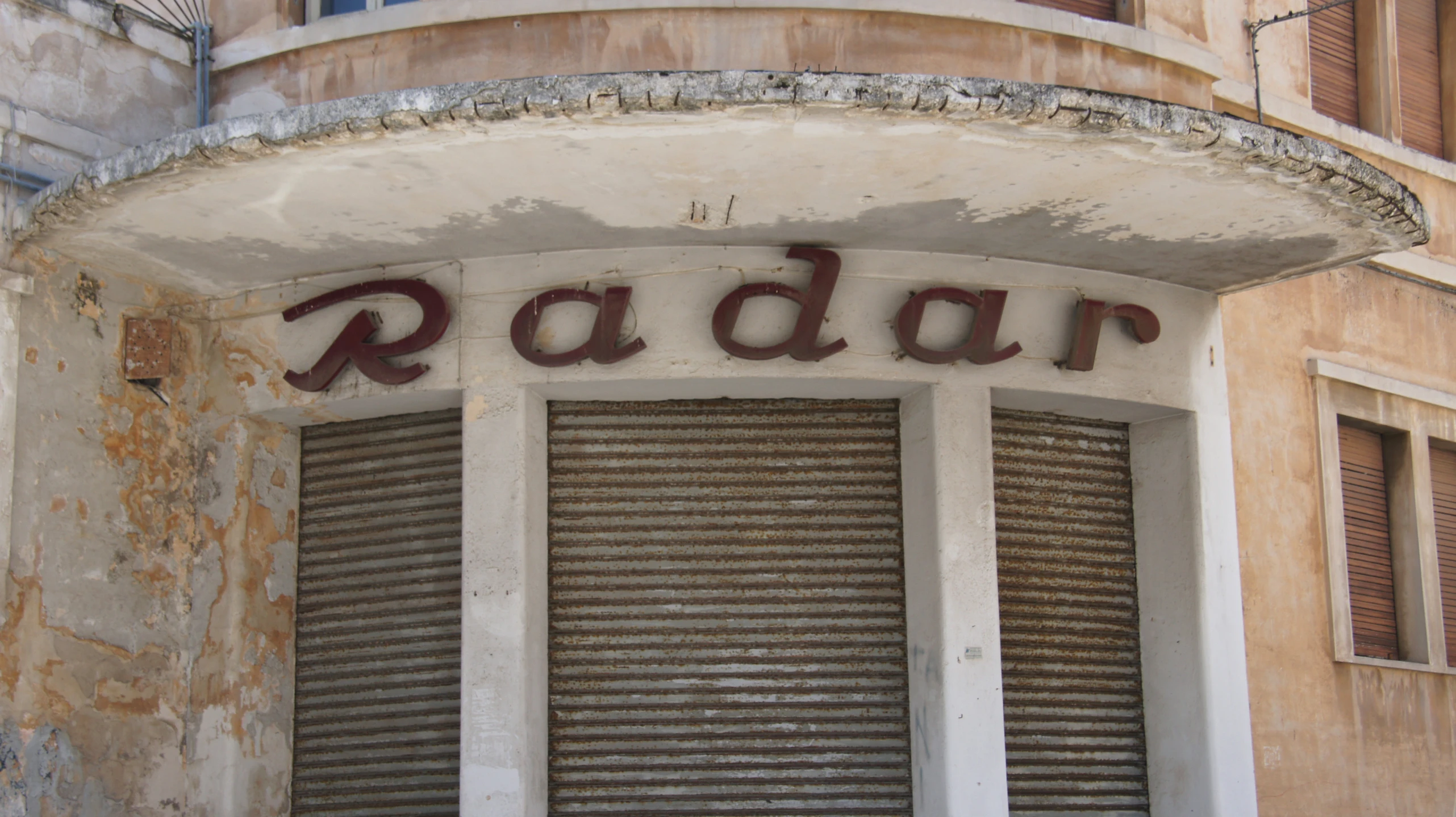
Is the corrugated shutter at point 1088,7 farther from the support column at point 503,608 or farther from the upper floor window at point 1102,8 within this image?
the support column at point 503,608

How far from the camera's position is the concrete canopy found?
637cm

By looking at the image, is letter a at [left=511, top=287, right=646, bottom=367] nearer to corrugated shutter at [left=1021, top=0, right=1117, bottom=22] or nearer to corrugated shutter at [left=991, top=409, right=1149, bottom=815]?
corrugated shutter at [left=991, top=409, right=1149, bottom=815]

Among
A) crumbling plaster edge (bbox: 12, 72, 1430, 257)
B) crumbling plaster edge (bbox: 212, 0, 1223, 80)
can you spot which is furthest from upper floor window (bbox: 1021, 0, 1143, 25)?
crumbling plaster edge (bbox: 12, 72, 1430, 257)

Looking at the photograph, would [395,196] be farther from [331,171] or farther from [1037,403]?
[1037,403]

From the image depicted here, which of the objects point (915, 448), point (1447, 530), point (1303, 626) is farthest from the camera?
point (1447, 530)

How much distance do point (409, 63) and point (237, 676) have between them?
137 inches

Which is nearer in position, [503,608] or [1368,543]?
[503,608]

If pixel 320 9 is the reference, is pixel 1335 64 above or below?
above

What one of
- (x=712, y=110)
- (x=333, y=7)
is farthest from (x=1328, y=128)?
(x=333, y=7)

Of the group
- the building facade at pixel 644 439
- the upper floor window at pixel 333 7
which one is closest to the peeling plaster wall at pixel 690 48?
the building facade at pixel 644 439

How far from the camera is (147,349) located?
27.1ft

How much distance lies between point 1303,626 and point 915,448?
2.94 metres

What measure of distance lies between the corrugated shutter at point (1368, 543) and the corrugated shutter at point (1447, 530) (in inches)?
18.1

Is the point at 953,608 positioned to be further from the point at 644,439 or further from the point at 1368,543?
the point at 1368,543
